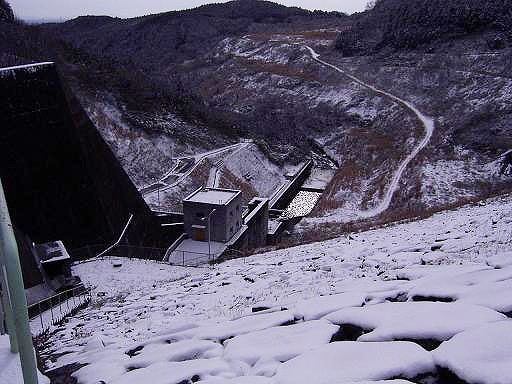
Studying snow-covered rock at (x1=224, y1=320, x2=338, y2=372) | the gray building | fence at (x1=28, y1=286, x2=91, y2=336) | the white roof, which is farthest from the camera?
the white roof

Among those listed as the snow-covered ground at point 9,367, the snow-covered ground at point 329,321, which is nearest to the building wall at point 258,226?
the snow-covered ground at point 329,321

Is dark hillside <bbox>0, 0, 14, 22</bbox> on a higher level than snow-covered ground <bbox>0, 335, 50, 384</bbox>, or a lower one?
higher

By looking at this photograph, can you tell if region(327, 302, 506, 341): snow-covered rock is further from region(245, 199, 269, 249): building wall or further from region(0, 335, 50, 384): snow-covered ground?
region(245, 199, 269, 249): building wall

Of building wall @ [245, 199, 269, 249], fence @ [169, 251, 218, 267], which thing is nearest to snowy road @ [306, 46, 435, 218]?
building wall @ [245, 199, 269, 249]

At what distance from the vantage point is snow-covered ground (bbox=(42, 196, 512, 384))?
4.81 metres

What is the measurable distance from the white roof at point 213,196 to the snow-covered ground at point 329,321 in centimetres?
1479

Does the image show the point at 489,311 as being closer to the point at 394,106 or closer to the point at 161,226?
the point at 161,226

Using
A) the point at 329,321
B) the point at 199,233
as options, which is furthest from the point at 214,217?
the point at 329,321

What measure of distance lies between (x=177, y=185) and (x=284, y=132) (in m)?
28.5

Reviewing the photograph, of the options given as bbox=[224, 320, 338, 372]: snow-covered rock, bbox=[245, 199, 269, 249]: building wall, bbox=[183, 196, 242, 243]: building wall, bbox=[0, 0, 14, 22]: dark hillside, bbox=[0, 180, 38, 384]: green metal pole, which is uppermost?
bbox=[0, 0, 14, 22]: dark hillside

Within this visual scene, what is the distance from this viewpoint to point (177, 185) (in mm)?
42812

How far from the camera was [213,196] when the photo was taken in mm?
30734

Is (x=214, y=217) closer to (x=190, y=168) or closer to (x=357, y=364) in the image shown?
(x=190, y=168)

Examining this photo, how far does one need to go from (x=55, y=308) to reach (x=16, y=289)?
1195 centimetres
